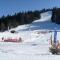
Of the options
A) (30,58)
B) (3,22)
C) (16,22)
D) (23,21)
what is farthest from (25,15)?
(30,58)

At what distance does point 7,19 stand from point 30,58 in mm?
33428

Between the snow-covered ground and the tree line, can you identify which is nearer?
the snow-covered ground

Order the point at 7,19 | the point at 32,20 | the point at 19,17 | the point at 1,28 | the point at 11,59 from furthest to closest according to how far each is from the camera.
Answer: the point at 32,20
the point at 19,17
the point at 7,19
the point at 1,28
the point at 11,59

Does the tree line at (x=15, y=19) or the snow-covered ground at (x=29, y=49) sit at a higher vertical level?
the tree line at (x=15, y=19)

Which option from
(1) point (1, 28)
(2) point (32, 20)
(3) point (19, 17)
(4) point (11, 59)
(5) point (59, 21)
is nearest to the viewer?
(4) point (11, 59)

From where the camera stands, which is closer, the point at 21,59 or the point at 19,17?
the point at 21,59

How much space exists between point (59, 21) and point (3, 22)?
12821mm

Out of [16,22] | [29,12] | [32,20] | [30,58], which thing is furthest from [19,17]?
[30,58]

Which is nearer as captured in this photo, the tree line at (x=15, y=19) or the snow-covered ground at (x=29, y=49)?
the snow-covered ground at (x=29, y=49)

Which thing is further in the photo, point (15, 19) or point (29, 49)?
point (15, 19)

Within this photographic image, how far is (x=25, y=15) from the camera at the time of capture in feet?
159

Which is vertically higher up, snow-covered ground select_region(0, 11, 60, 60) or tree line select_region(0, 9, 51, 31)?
tree line select_region(0, 9, 51, 31)

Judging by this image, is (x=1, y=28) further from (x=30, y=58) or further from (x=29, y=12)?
(x=30, y=58)

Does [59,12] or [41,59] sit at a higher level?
[59,12]
